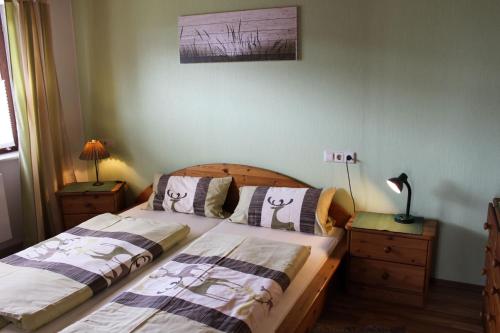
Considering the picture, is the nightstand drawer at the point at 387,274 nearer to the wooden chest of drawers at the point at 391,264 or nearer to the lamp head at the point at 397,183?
the wooden chest of drawers at the point at 391,264

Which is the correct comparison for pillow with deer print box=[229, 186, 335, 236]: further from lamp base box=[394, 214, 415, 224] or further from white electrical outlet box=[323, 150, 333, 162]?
lamp base box=[394, 214, 415, 224]

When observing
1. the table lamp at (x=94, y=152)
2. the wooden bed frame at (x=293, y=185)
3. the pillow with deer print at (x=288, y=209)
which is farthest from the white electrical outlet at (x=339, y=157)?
the table lamp at (x=94, y=152)

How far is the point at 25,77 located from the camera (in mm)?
3400

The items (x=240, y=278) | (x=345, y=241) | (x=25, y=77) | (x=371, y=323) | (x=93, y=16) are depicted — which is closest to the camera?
(x=240, y=278)

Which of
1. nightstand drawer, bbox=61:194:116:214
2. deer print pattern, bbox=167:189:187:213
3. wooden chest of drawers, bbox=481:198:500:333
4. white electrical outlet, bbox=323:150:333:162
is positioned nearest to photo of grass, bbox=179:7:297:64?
white electrical outlet, bbox=323:150:333:162

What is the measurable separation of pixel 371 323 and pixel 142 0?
9.66ft

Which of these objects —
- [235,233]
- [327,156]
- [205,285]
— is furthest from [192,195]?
[205,285]

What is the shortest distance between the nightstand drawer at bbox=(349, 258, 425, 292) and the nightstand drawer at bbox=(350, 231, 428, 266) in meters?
0.04

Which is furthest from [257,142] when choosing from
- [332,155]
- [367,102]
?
[367,102]

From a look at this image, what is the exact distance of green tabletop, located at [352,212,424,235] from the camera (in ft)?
8.81

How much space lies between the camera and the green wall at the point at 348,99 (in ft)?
8.73

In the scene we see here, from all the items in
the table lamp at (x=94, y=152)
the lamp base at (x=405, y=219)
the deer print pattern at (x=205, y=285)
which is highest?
the table lamp at (x=94, y=152)

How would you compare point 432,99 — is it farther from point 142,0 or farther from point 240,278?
point 142,0

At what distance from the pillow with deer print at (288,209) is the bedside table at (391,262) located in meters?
0.24
